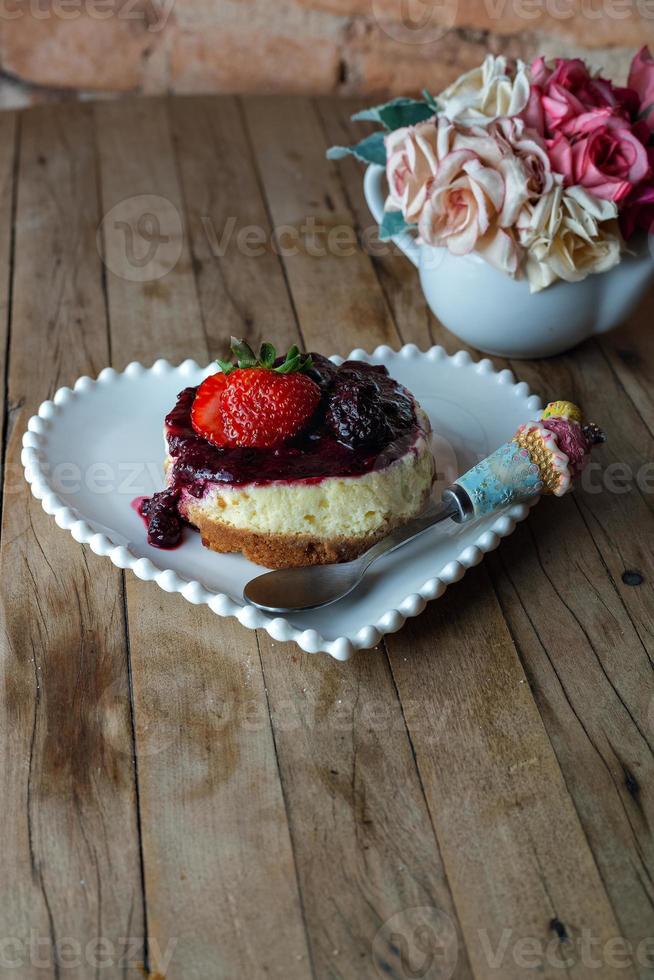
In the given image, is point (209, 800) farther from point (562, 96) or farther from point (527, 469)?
point (562, 96)

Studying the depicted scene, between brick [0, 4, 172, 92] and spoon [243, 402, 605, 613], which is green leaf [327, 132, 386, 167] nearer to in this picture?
spoon [243, 402, 605, 613]

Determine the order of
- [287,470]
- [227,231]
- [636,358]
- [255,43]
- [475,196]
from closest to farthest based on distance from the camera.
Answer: [287,470]
[475,196]
[636,358]
[227,231]
[255,43]

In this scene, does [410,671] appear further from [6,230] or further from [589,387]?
[6,230]

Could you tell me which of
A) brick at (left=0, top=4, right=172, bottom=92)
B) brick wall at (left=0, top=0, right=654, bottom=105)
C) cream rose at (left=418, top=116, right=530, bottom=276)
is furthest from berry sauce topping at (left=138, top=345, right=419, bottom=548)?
brick at (left=0, top=4, right=172, bottom=92)

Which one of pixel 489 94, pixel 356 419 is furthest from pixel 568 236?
pixel 356 419

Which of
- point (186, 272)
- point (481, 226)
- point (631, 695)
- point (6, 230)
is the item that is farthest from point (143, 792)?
point (6, 230)

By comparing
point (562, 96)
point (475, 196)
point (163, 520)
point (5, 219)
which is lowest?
point (5, 219)

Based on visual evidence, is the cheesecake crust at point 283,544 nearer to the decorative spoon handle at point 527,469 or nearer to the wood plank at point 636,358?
the decorative spoon handle at point 527,469
